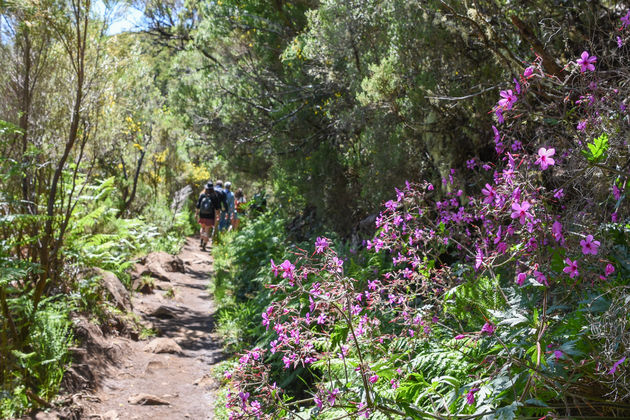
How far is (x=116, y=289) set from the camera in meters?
7.36

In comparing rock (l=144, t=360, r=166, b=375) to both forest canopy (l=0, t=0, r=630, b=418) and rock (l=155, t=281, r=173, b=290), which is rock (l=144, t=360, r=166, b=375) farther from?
rock (l=155, t=281, r=173, b=290)

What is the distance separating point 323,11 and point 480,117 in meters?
2.63

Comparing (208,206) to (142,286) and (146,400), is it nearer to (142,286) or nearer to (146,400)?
(142,286)

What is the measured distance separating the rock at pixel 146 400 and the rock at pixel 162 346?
1.40 m

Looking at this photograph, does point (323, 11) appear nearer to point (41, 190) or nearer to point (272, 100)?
point (272, 100)

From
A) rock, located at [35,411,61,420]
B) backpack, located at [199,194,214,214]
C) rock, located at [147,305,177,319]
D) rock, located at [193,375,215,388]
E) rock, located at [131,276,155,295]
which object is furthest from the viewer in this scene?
backpack, located at [199,194,214,214]

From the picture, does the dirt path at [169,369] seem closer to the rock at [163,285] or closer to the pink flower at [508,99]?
the rock at [163,285]

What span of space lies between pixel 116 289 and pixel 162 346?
1.18 meters

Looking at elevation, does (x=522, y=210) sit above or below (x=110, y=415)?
above

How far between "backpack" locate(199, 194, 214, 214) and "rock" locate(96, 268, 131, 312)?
5.61m

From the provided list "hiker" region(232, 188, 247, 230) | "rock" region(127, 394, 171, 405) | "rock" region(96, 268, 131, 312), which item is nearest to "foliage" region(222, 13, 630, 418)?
"rock" region(127, 394, 171, 405)

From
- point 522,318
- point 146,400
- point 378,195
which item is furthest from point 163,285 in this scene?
point 522,318

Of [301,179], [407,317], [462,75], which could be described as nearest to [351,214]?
[301,179]

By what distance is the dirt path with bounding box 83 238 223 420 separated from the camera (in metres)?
5.13
